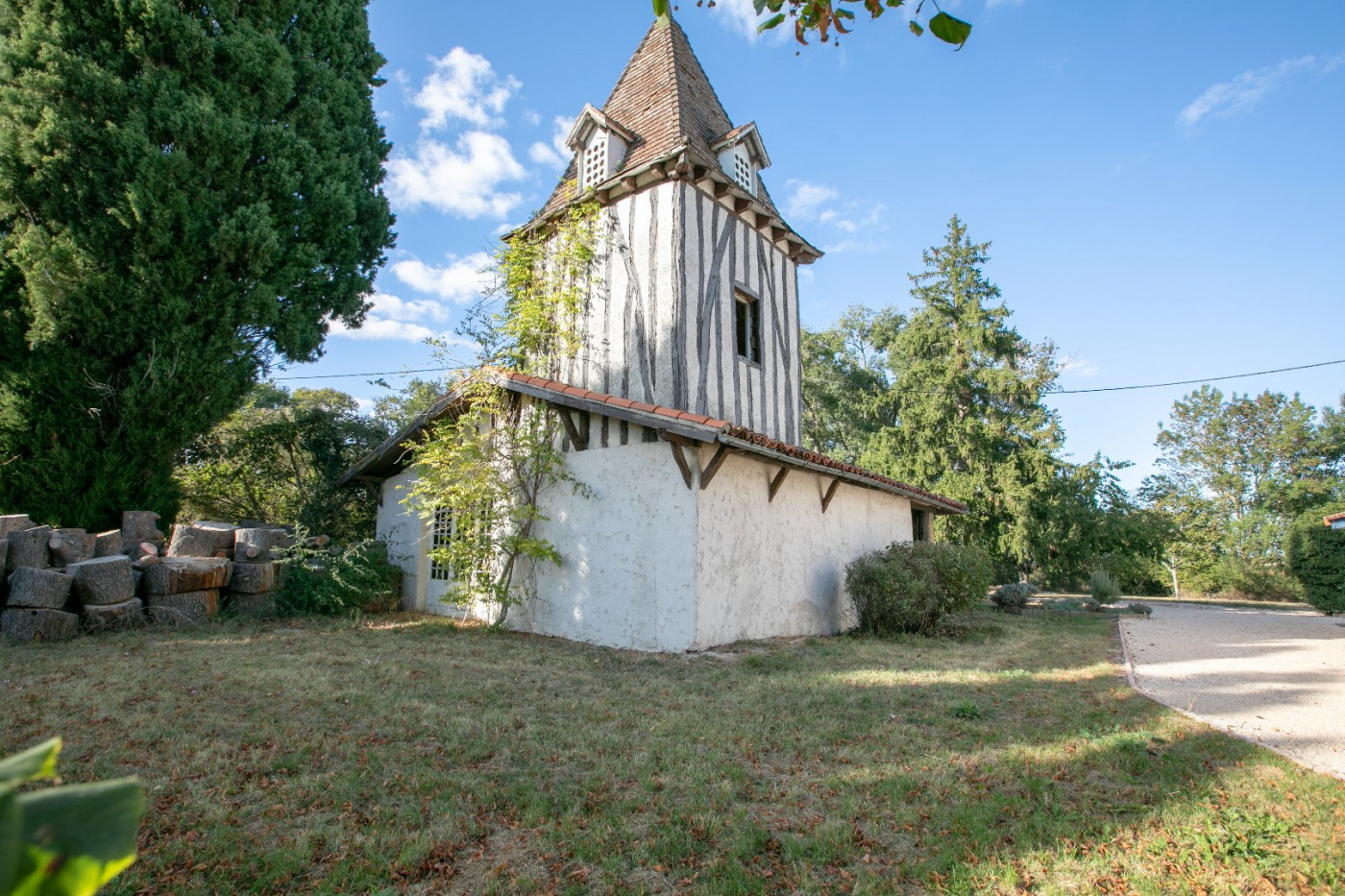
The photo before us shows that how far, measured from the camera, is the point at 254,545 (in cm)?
922

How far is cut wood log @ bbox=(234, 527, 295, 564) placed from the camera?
9156mm

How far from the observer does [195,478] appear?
12312 millimetres

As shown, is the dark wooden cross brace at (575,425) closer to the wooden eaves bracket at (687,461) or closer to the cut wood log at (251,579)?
the wooden eaves bracket at (687,461)

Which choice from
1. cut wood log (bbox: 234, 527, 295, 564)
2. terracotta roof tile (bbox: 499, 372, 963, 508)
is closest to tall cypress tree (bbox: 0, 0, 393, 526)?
cut wood log (bbox: 234, 527, 295, 564)

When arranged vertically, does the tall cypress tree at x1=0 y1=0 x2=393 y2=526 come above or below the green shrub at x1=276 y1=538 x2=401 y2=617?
above

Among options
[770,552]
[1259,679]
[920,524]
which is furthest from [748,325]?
[1259,679]

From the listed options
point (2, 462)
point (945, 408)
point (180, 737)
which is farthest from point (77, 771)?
point (945, 408)

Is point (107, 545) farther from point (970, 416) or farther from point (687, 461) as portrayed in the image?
point (970, 416)

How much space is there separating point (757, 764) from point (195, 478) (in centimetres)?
1277

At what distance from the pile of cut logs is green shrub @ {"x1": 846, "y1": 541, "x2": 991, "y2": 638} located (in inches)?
340

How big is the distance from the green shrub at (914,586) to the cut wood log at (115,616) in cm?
934

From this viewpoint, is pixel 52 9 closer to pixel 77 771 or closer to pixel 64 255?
pixel 64 255

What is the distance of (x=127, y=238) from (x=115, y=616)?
5.64 m

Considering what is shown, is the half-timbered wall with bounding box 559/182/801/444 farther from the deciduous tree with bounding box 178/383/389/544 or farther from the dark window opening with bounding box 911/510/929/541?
the dark window opening with bounding box 911/510/929/541
